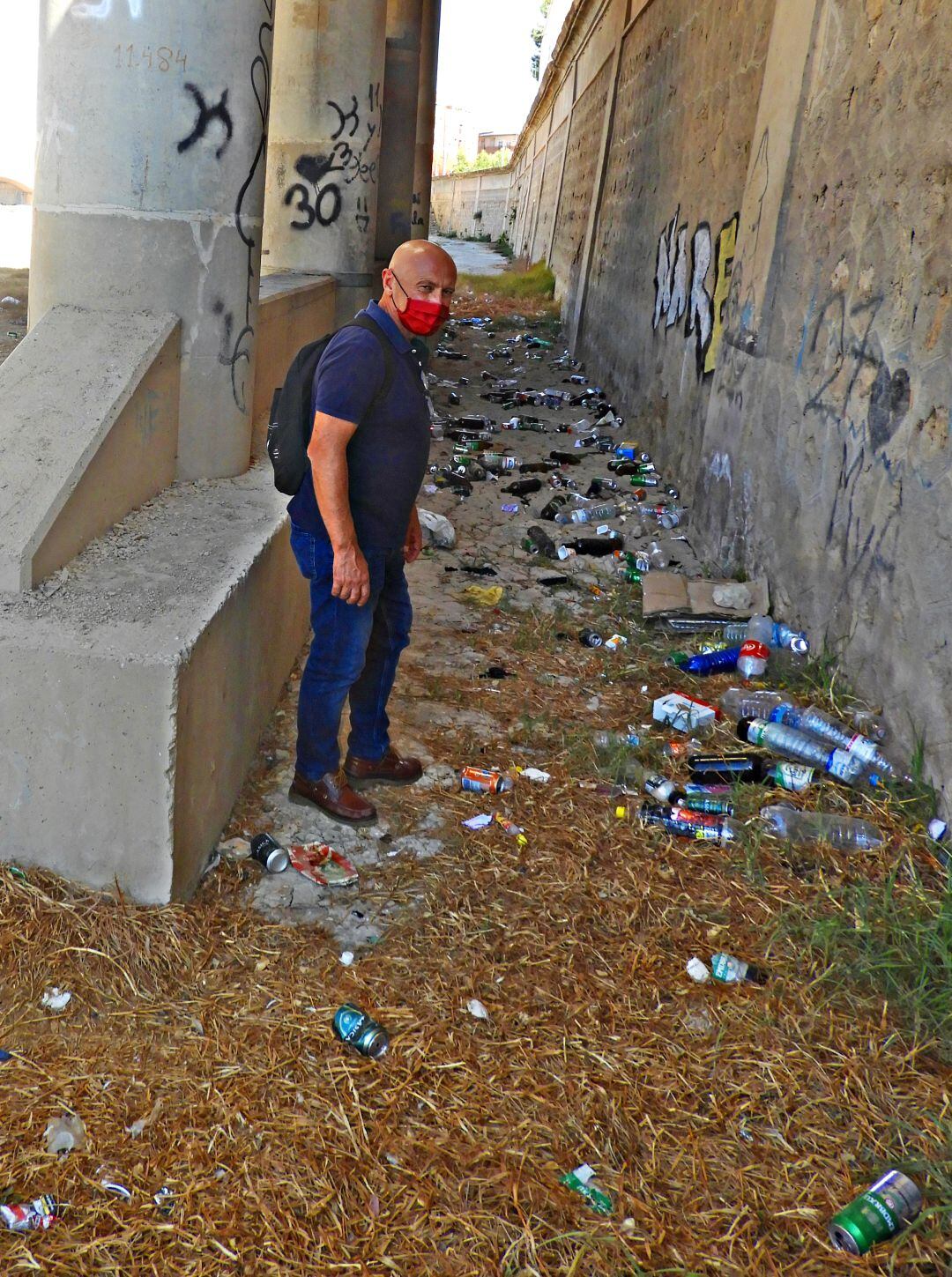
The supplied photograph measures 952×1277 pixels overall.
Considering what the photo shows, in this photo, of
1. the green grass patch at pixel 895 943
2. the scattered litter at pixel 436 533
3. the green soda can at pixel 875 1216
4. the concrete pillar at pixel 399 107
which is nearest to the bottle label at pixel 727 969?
the green grass patch at pixel 895 943

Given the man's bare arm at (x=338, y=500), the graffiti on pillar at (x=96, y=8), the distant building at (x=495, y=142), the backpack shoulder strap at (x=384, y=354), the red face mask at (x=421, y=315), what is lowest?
the man's bare arm at (x=338, y=500)

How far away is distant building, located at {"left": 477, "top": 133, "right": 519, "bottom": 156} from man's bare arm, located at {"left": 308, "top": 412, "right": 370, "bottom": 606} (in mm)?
74945

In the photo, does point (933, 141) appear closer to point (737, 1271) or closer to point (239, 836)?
point (239, 836)

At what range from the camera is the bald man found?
3287 millimetres

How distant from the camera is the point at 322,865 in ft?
11.8

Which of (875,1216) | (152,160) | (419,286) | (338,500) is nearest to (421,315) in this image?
(419,286)

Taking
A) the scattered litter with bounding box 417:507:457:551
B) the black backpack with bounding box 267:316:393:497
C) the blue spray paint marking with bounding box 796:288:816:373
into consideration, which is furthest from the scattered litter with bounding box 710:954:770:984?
the scattered litter with bounding box 417:507:457:551

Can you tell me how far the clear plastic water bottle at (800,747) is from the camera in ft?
13.9

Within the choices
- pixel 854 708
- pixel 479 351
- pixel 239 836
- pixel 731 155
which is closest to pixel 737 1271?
pixel 239 836

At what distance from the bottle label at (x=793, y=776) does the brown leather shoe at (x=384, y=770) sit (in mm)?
1415

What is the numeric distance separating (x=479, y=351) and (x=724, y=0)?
27.8ft

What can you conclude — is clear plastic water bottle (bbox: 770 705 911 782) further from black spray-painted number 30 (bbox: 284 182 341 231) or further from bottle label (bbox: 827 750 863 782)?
black spray-painted number 30 (bbox: 284 182 341 231)

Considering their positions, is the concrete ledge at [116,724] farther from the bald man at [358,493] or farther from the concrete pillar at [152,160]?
the concrete pillar at [152,160]

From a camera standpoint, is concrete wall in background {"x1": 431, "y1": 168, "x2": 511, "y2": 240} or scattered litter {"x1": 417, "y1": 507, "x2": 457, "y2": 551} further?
concrete wall in background {"x1": 431, "y1": 168, "x2": 511, "y2": 240}
